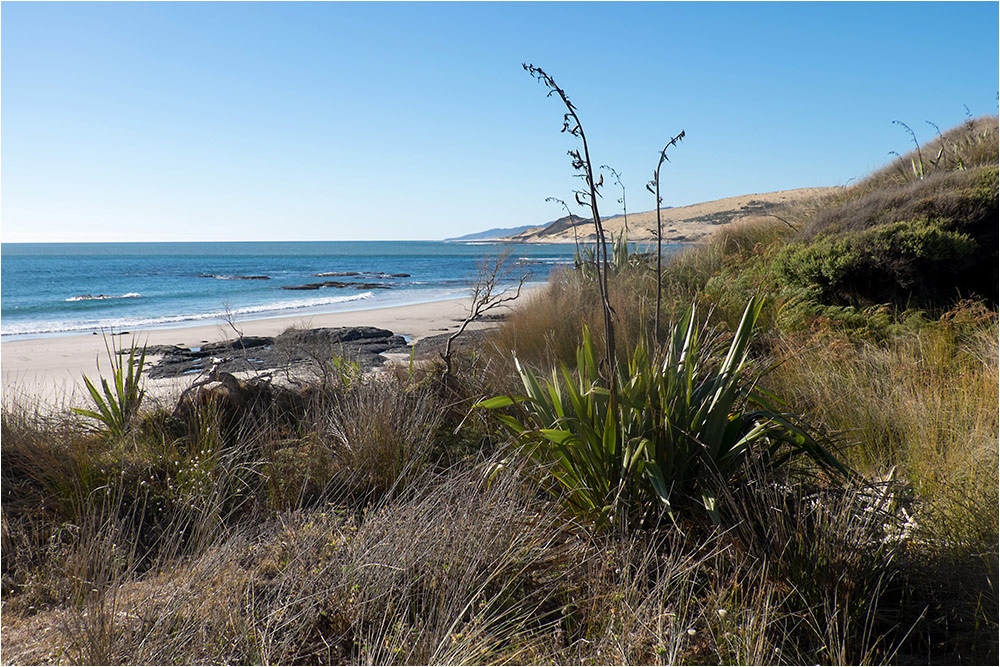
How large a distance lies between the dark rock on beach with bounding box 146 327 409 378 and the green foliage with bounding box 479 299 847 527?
5.24 meters

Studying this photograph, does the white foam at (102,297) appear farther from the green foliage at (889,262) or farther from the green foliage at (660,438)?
the green foliage at (660,438)

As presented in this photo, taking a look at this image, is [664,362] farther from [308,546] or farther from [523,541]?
[308,546]

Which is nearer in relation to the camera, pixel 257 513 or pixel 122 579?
pixel 122 579

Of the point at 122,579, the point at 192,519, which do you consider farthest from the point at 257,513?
the point at 122,579

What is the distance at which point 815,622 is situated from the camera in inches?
89.7

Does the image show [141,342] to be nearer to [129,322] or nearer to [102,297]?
[129,322]

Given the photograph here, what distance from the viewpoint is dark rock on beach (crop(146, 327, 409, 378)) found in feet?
28.6

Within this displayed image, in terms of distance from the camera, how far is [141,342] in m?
13.3

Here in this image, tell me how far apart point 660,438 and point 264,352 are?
864cm

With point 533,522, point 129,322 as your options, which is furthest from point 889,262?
point 129,322

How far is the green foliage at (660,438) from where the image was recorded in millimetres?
2906

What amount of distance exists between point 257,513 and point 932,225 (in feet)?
24.3

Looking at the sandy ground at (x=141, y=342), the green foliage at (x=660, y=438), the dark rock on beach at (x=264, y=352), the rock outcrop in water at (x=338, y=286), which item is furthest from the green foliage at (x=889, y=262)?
the rock outcrop in water at (x=338, y=286)

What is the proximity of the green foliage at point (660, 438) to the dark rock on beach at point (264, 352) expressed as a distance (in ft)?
17.2
